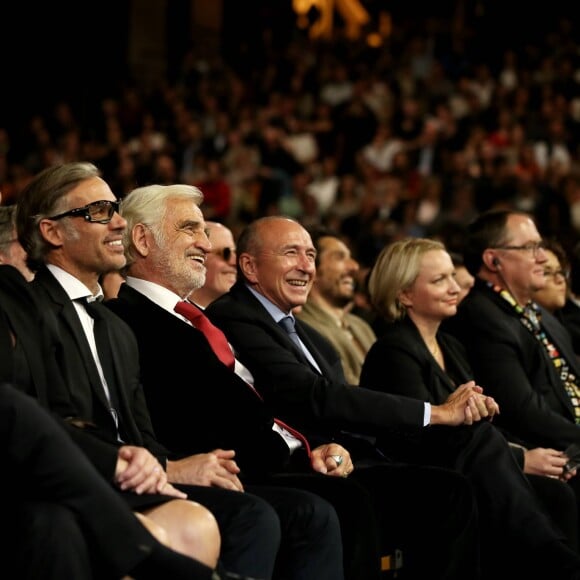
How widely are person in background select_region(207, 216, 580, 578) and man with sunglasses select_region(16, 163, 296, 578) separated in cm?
55

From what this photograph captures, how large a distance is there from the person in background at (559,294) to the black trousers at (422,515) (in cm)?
190

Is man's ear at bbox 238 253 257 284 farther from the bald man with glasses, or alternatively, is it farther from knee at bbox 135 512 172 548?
knee at bbox 135 512 172 548

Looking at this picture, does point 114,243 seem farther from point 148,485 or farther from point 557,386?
point 557,386

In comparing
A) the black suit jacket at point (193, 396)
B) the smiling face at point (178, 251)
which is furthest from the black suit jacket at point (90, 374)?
the smiling face at point (178, 251)

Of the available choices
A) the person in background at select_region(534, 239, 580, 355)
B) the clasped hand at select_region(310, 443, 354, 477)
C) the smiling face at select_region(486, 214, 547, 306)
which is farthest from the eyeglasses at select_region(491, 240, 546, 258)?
the clasped hand at select_region(310, 443, 354, 477)

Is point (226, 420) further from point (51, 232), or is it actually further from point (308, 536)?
point (51, 232)

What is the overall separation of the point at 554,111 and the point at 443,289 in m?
7.74

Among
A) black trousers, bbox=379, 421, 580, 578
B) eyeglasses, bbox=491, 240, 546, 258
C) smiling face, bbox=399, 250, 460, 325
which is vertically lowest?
black trousers, bbox=379, 421, 580, 578

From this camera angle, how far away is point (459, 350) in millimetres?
5066

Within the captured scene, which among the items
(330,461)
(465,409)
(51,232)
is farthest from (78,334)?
(465,409)

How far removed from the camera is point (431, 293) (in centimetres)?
479

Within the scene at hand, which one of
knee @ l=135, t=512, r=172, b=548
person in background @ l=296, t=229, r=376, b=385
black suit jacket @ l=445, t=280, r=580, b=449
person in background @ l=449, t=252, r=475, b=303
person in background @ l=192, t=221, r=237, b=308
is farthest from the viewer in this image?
person in background @ l=449, t=252, r=475, b=303

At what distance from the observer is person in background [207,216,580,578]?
4.05 m

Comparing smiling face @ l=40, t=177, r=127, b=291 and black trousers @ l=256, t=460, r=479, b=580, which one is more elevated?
smiling face @ l=40, t=177, r=127, b=291
